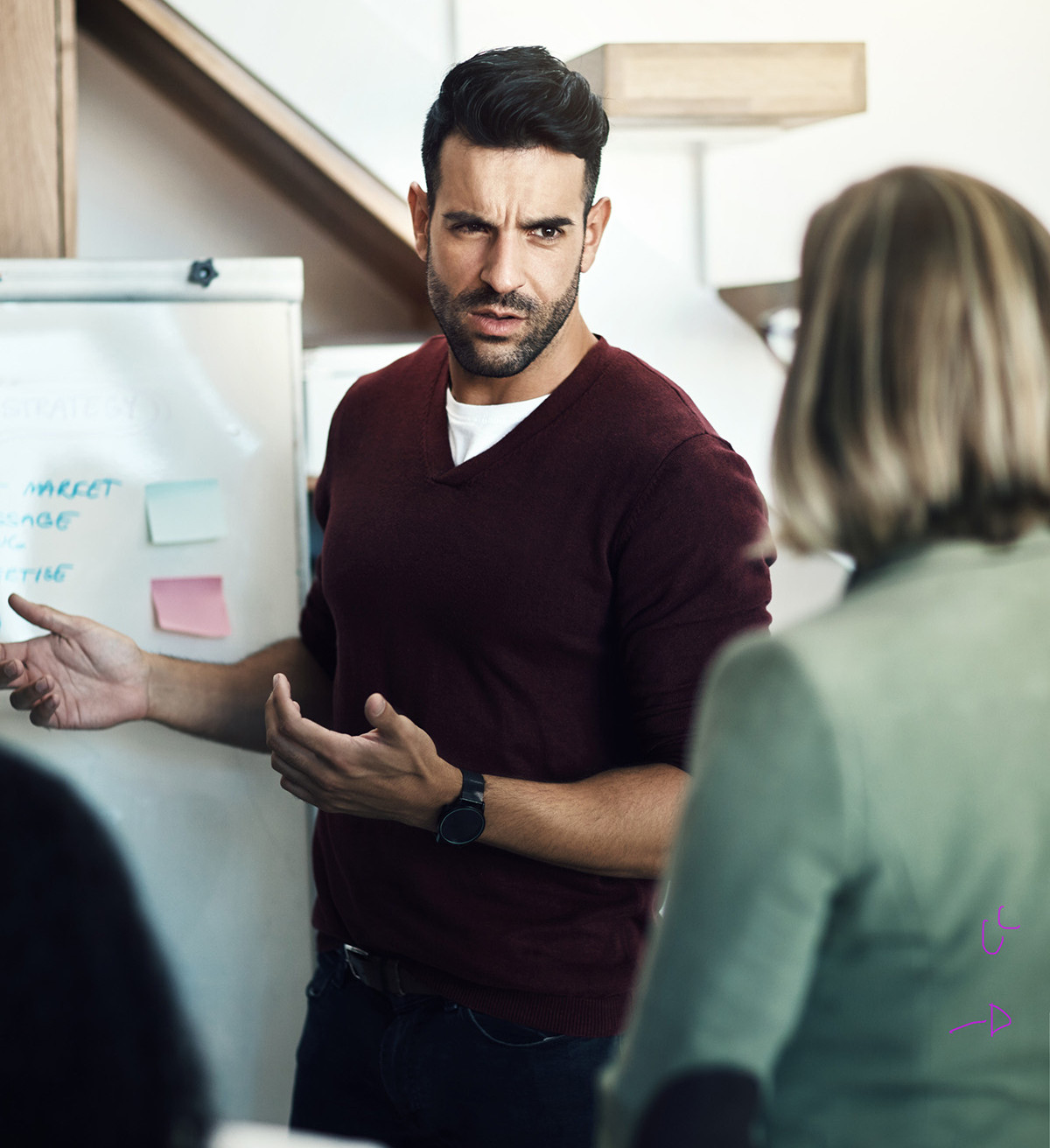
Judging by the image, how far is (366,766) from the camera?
0.92m

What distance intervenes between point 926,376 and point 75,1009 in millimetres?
640

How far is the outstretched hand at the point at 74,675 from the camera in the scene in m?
1.18

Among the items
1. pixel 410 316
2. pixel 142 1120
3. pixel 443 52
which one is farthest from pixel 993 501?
pixel 410 316

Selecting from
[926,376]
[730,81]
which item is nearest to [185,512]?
[730,81]

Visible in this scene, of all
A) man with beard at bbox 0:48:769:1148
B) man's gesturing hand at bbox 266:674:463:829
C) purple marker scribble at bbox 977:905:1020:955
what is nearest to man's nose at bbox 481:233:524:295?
man with beard at bbox 0:48:769:1148

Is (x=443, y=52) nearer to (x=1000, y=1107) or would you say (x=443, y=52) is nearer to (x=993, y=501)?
(x=993, y=501)

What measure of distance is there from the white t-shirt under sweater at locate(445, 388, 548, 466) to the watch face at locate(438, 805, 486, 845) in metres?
0.34

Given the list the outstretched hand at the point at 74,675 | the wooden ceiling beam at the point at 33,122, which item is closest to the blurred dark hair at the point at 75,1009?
the outstretched hand at the point at 74,675

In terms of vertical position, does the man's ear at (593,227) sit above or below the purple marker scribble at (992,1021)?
above

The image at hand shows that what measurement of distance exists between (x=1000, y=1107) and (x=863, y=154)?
1.72 m

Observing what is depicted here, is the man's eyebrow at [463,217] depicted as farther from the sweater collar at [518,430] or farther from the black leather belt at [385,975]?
the black leather belt at [385,975]

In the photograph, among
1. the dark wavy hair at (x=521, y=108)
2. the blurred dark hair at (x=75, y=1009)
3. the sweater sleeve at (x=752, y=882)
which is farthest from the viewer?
the dark wavy hair at (x=521, y=108)

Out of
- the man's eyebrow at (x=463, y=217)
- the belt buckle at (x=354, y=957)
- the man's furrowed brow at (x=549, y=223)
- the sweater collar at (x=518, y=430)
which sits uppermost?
the man's eyebrow at (x=463, y=217)

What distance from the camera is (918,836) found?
0.47 meters
